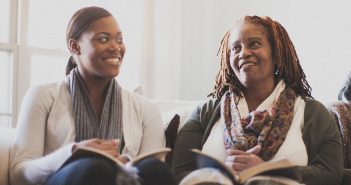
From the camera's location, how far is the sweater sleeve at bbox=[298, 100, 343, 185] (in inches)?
67.0

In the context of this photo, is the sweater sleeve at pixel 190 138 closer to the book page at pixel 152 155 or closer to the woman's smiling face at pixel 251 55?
the woman's smiling face at pixel 251 55

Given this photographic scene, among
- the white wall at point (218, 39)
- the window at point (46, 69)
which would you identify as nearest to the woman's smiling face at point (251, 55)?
the white wall at point (218, 39)

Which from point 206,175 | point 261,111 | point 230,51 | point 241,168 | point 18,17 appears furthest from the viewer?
point 18,17

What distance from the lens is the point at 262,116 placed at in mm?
1819

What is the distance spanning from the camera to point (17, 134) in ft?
5.61

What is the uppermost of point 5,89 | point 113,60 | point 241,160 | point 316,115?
point 113,60

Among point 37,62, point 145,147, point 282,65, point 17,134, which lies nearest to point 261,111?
point 282,65

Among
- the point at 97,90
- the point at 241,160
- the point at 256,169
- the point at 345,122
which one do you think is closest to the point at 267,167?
the point at 256,169

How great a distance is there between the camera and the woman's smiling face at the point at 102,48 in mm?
1773

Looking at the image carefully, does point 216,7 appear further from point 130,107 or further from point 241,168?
point 241,168

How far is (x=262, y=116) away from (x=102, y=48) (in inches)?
23.3

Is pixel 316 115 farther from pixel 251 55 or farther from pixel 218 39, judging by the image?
pixel 218 39

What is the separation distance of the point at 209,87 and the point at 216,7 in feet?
1.80

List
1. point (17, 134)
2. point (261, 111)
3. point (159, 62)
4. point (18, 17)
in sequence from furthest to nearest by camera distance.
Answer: point (159, 62), point (18, 17), point (261, 111), point (17, 134)
